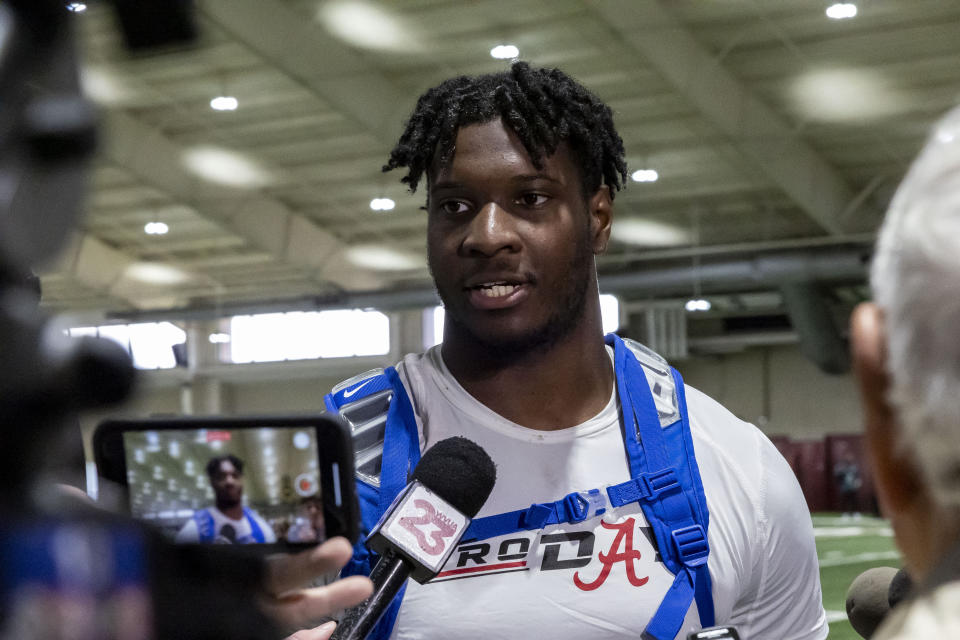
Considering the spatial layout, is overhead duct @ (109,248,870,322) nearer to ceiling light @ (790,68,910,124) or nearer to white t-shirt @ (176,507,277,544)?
ceiling light @ (790,68,910,124)

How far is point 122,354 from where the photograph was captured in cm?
50

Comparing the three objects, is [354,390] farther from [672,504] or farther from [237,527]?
[237,527]

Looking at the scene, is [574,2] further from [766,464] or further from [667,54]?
[766,464]

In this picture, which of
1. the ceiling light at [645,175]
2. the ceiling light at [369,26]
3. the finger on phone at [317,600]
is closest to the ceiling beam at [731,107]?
the ceiling light at [645,175]

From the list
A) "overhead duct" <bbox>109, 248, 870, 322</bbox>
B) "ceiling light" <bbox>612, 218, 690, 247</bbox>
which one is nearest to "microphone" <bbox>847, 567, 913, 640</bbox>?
"overhead duct" <bbox>109, 248, 870, 322</bbox>

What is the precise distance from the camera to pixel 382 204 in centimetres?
1667

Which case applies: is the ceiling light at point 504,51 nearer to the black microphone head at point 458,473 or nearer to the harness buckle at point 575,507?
the harness buckle at point 575,507

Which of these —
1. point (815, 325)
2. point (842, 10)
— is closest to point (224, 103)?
point (842, 10)

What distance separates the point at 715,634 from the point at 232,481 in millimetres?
687

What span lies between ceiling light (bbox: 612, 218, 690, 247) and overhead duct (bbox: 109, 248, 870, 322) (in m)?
0.44

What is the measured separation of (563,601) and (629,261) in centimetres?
1669

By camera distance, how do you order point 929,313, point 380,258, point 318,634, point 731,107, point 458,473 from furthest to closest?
point 380,258 < point 731,107 < point 458,473 < point 318,634 < point 929,313

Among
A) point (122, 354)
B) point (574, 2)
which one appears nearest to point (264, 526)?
point (122, 354)

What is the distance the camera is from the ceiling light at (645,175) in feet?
48.6
